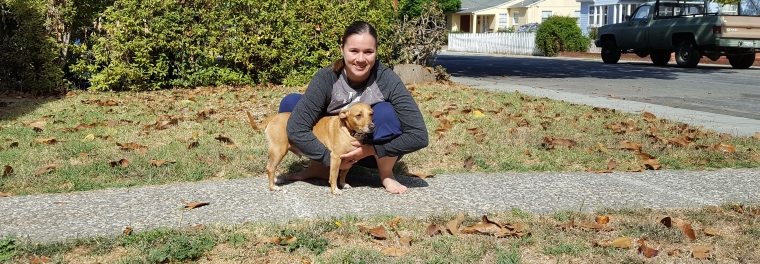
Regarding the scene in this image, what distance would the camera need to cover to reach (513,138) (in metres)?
A: 6.89

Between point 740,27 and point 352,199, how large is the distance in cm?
1857

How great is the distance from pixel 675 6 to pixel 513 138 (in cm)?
1853

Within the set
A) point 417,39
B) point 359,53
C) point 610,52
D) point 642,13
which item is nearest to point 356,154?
point 359,53

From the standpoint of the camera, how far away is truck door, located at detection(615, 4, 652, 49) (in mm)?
23375

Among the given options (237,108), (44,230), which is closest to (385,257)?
(44,230)

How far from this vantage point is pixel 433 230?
379 centimetres

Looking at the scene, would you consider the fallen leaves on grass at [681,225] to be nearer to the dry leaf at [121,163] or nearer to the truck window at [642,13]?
the dry leaf at [121,163]

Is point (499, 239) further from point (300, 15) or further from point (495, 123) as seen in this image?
point (300, 15)

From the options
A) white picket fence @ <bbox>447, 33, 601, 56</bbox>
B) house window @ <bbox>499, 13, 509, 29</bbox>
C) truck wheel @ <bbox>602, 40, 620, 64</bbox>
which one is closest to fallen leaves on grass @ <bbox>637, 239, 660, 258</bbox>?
truck wheel @ <bbox>602, 40, 620, 64</bbox>

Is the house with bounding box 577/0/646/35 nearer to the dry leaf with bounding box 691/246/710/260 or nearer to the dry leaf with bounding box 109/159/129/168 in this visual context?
the dry leaf with bounding box 109/159/129/168

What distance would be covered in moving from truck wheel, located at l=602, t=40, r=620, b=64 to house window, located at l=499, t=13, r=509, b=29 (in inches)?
1602

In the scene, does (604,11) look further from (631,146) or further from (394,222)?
(394,222)

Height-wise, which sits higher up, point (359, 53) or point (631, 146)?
point (359, 53)

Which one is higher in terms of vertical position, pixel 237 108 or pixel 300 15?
pixel 300 15
